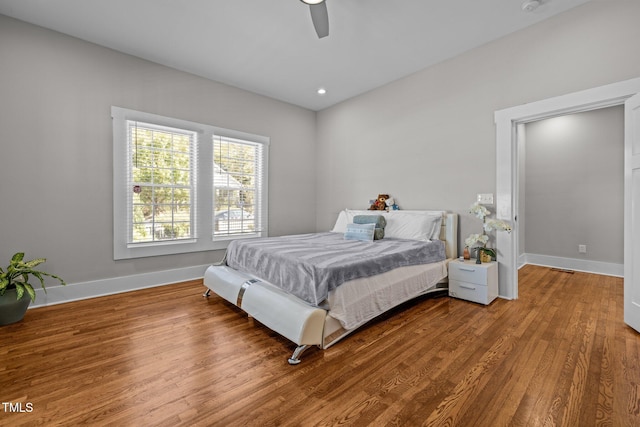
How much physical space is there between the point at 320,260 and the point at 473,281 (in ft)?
6.10

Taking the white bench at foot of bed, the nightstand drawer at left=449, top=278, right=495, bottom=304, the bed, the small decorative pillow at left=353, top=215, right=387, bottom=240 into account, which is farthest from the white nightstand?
the white bench at foot of bed

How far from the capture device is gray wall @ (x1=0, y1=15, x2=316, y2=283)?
286cm

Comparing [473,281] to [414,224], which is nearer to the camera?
[473,281]

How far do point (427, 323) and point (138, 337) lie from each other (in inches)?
98.1

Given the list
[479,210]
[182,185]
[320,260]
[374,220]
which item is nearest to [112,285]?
[182,185]

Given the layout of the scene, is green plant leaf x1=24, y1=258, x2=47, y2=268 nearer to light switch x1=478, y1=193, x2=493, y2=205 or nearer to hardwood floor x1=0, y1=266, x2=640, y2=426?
hardwood floor x1=0, y1=266, x2=640, y2=426

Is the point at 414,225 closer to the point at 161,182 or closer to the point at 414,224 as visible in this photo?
the point at 414,224

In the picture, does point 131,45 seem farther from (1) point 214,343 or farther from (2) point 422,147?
(2) point 422,147

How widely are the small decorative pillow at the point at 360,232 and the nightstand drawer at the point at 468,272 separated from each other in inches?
39.3

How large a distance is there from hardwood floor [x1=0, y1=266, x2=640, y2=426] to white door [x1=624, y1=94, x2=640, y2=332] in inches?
8.4

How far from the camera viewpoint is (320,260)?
93.7 inches

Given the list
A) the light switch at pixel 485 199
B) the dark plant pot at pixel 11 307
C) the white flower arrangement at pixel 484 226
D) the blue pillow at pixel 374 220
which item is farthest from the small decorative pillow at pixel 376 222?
the dark plant pot at pixel 11 307

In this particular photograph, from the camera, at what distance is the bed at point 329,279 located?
2.12m

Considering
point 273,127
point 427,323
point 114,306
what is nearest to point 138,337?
point 114,306
